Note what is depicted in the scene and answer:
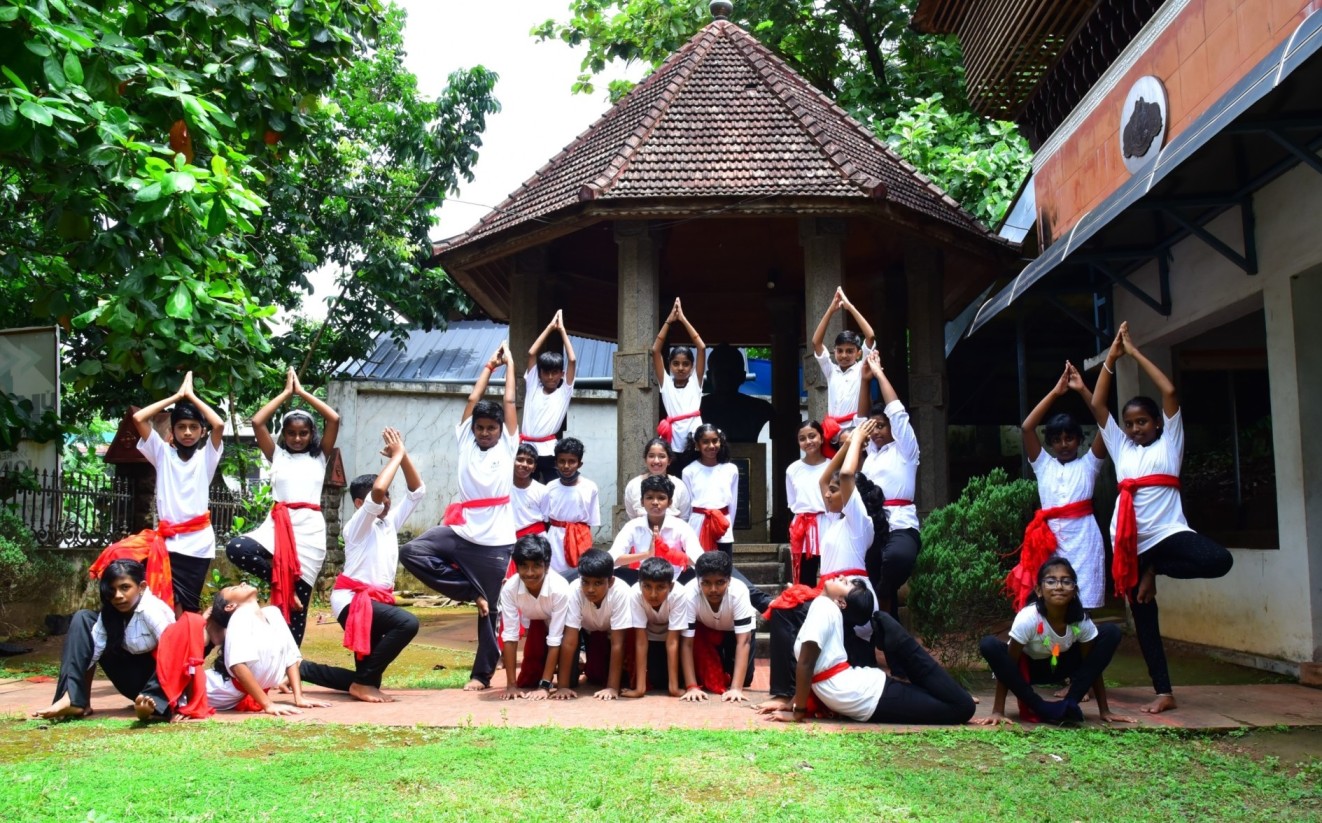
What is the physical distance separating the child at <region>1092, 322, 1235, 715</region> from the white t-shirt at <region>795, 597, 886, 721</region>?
5.35 feet

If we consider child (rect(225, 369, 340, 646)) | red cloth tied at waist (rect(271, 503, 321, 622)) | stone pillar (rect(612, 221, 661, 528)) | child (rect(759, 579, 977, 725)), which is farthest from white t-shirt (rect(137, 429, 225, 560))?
stone pillar (rect(612, 221, 661, 528))

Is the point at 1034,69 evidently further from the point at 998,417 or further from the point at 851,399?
the point at 998,417

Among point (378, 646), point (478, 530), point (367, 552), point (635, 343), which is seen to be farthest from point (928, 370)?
point (378, 646)

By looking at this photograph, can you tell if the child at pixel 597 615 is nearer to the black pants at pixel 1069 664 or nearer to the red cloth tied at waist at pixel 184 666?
the red cloth tied at waist at pixel 184 666

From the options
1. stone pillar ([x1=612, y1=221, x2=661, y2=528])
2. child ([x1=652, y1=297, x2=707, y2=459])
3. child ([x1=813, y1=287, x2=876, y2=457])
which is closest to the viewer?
child ([x1=813, y1=287, x2=876, y2=457])

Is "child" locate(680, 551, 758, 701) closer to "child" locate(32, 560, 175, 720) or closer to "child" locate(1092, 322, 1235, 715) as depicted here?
"child" locate(1092, 322, 1235, 715)

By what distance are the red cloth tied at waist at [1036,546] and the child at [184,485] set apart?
185 inches

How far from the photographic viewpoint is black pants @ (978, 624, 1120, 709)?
215 inches

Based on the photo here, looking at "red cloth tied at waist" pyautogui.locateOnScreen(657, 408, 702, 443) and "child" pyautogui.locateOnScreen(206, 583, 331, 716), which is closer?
"child" pyautogui.locateOnScreen(206, 583, 331, 716)

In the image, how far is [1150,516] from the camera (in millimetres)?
6195

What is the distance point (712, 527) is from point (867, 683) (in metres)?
2.43

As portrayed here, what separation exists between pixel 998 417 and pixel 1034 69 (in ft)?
19.9

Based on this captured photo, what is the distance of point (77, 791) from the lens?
4105 millimetres

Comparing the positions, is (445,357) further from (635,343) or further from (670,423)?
(670,423)
